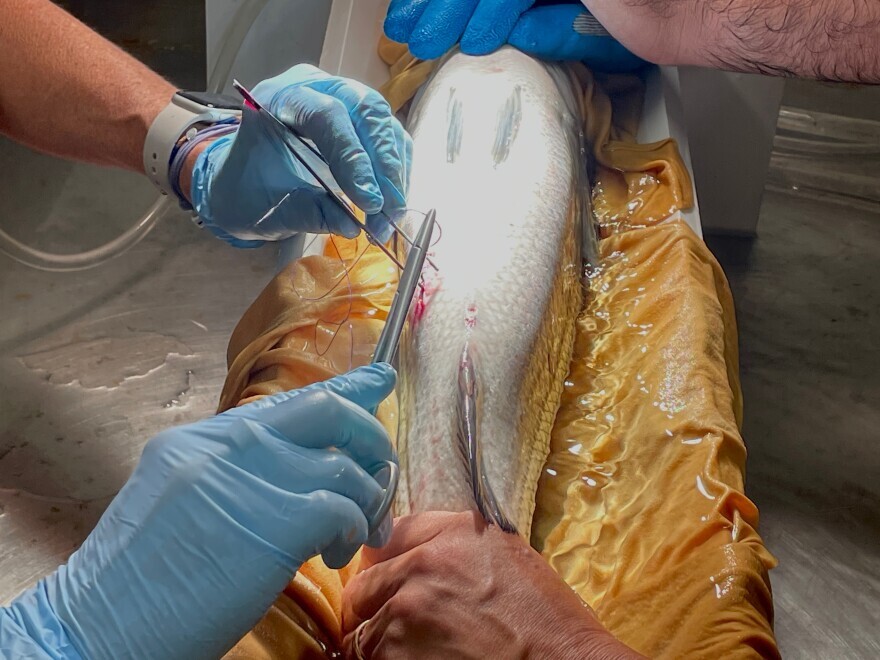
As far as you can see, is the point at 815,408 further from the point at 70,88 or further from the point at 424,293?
the point at 70,88

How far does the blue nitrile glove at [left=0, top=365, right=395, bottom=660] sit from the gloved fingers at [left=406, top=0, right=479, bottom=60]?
133 centimetres

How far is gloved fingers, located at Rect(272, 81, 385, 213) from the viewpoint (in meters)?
1.39

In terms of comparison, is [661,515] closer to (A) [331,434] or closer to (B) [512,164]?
(A) [331,434]

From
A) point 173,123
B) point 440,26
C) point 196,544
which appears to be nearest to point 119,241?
point 173,123

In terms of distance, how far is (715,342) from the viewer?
60.2 inches

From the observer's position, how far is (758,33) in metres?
1.89

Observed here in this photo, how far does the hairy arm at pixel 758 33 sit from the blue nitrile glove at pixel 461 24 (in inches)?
8.3

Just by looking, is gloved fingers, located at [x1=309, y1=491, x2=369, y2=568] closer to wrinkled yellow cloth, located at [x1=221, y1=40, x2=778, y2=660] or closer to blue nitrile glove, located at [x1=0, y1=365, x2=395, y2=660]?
blue nitrile glove, located at [x1=0, y1=365, x2=395, y2=660]

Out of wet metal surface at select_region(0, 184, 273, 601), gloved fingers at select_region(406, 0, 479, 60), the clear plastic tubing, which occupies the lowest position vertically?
wet metal surface at select_region(0, 184, 273, 601)

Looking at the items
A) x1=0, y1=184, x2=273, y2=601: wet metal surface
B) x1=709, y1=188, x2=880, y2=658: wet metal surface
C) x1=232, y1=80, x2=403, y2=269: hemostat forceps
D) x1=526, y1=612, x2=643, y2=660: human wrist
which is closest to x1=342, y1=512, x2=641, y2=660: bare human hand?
x1=526, y1=612, x2=643, y2=660: human wrist

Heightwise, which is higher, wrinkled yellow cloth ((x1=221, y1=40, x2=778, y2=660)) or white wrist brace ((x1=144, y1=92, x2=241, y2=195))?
white wrist brace ((x1=144, y1=92, x2=241, y2=195))

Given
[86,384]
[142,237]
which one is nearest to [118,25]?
[142,237]

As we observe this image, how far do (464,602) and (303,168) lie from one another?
804mm

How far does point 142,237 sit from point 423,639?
199 cm
